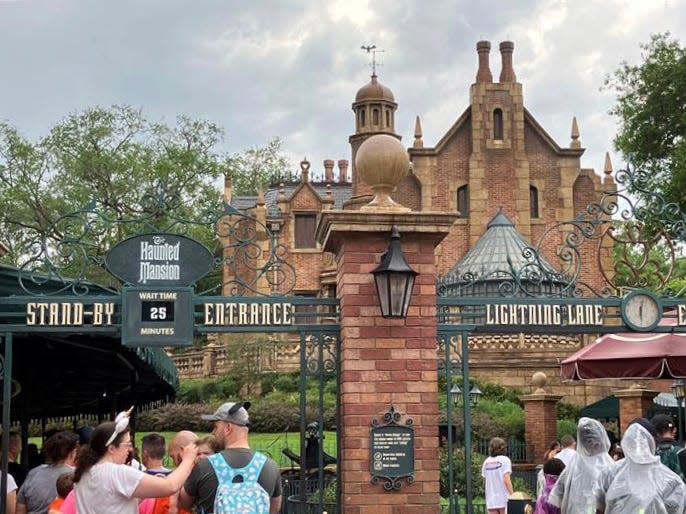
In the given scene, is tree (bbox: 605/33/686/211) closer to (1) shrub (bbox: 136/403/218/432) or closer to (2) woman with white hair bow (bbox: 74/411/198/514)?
(1) shrub (bbox: 136/403/218/432)

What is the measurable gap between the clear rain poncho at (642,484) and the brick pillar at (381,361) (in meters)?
2.43

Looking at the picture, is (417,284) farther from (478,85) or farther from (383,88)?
(383,88)

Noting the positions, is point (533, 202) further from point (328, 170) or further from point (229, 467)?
point (229, 467)

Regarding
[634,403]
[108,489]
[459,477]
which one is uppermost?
[634,403]

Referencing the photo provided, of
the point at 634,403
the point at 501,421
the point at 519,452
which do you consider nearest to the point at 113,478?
the point at 634,403

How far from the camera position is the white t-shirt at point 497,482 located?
13828 millimetres

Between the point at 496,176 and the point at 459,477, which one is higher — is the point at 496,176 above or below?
above

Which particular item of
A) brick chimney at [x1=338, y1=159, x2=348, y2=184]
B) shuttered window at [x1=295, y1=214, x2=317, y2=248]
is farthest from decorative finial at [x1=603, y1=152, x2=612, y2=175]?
brick chimney at [x1=338, y1=159, x2=348, y2=184]

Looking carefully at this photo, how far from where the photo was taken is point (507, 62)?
1880 inches

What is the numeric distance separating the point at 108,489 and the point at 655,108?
27797 mm

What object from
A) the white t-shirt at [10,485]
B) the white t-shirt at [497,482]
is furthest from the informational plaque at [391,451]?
the white t-shirt at [497,482]

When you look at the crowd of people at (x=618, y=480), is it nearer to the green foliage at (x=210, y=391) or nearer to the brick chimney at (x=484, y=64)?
the green foliage at (x=210, y=391)

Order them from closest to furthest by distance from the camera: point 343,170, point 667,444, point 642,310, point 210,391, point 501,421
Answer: point 667,444 < point 642,310 < point 501,421 < point 210,391 < point 343,170

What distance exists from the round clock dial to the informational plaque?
2309mm
